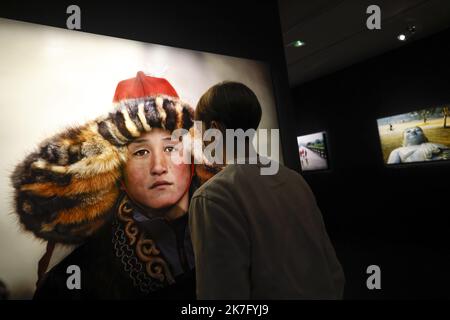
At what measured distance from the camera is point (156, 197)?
1.57 metres

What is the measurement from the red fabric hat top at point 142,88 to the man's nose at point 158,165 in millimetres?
363

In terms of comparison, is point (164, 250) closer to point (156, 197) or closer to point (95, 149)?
point (156, 197)

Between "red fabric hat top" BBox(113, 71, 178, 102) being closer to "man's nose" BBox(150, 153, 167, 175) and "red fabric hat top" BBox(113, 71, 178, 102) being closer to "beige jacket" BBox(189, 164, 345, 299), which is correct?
"man's nose" BBox(150, 153, 167, 175)

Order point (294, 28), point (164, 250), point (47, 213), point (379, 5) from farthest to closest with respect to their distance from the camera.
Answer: point (294, 28) → point (379, 5) → point (164, 250) → point (47, 213)

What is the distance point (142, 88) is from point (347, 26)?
3.40 metres

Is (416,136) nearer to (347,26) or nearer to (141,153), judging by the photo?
(347,26)

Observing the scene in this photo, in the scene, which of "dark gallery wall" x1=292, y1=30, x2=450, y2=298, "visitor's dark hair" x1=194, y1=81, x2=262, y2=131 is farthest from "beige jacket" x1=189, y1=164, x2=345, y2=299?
"dark gallery wall" x1=292, y1=30, x2=450, y2=298

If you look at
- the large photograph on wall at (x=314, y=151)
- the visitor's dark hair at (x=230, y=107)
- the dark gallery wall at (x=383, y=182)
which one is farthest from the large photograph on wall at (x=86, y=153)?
the large photograph on wall at (x=314, y=151)

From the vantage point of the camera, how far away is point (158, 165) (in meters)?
1.59

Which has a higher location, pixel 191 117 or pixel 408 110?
pixel 408 110

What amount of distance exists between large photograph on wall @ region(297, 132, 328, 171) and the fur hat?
16.1ft
